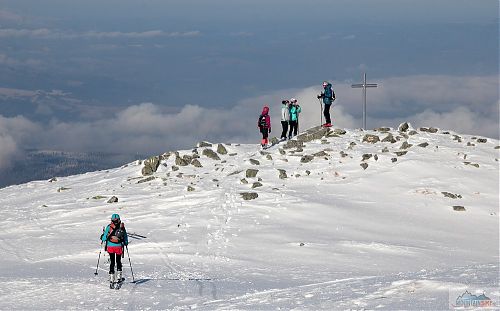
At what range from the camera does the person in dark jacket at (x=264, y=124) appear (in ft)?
115

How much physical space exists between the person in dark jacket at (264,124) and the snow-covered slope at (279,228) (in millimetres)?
625

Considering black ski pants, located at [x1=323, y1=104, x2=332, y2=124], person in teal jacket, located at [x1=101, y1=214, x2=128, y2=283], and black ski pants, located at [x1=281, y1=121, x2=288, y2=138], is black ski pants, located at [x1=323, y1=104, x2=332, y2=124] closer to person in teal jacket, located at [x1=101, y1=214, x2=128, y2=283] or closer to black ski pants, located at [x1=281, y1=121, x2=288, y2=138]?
black ski pants, located at [x1=281, y1=121, x2=288, y2=138]

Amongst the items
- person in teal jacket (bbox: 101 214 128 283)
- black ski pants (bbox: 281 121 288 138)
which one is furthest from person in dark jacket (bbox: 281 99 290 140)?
person in teal jacket (bbox: 101 214 128 283)

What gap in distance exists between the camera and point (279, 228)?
945 inches

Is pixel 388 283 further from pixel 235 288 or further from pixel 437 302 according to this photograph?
pixel 235 288

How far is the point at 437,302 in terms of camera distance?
38.4ft

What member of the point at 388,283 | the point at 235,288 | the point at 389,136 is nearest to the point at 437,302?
the point at 388,283

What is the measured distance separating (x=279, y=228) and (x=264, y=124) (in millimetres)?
12681

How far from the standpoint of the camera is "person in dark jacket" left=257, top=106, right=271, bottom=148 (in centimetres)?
3509

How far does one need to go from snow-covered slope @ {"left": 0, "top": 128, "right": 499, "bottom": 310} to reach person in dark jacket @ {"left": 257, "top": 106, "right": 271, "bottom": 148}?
625 millimetres

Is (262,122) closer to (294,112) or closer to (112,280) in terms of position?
(294,112)

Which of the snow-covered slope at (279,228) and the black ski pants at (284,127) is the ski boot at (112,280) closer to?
the snow-covered slope at (279,228)

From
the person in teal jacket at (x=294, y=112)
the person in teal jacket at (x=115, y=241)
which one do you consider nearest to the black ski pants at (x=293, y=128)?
the person in teal jacket at (x=294, y=112)

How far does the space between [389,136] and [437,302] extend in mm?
26458
